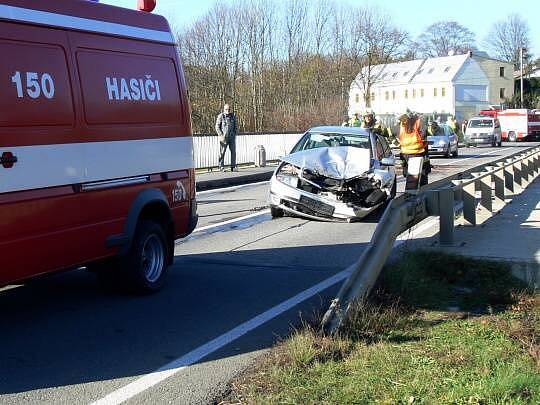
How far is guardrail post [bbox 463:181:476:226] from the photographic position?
1035 cm

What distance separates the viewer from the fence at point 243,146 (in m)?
23.8

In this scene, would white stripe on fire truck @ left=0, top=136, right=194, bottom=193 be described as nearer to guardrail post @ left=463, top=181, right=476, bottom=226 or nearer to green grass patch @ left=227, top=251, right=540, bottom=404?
green grass patch @ left=227, top=251, right=540, bottom=404

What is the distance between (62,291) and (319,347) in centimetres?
353

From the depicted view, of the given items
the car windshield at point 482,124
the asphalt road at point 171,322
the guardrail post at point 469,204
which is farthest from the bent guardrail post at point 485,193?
the car windshield at point 482,124

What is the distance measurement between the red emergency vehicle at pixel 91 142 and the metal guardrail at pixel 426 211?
2.25 metres

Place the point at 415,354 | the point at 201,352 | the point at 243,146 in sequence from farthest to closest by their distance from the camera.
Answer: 1. the point at 243,146
2. the point at 201,352
3. the point at 415,354

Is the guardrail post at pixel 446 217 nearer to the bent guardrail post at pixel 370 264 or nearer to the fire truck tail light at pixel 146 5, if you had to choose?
the bent guardrail post at pixel 370 264

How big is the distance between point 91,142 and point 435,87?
8645cm

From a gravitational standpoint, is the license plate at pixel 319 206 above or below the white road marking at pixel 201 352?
above

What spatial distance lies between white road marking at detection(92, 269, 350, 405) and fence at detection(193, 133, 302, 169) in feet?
43.1

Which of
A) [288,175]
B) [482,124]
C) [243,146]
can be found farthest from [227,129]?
[482,124]

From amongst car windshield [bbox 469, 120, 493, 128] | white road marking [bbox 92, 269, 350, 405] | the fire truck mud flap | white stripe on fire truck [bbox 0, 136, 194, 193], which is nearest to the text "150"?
white stripe on fire truck [bbox 0, 136, 194, 193]

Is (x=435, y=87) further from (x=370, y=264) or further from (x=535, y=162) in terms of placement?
(x=370, y=264)

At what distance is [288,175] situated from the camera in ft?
40.3
